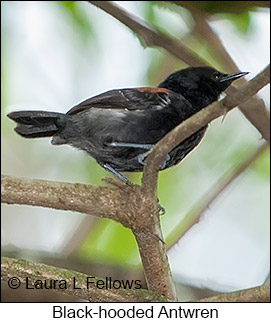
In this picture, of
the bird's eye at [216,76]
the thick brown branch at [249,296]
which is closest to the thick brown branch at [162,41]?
the bird's eye at [216,76]

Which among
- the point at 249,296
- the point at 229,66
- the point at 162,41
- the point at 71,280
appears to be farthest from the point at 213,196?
the point at 71,280

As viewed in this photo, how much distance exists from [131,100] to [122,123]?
0.11 meters

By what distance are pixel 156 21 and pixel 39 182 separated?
182 centimetres

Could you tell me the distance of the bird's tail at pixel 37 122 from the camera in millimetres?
2961

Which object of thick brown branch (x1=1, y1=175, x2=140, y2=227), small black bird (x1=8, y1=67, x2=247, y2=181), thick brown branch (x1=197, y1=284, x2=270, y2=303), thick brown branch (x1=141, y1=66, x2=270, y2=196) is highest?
small black bird (x1=8, y1=67, x2=247, y2=181)

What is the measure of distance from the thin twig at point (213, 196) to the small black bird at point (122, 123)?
2.42 ft

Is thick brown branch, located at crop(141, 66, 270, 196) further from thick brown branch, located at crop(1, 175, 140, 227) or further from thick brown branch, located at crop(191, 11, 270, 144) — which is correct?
thick brown branch, located at crop(191, 11, 270, 144)

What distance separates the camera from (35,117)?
9.75 ft

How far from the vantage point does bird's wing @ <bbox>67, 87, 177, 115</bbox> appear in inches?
115

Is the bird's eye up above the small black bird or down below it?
above

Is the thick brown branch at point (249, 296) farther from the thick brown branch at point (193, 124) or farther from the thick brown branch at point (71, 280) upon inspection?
the thick brown branch at point (193, 124)

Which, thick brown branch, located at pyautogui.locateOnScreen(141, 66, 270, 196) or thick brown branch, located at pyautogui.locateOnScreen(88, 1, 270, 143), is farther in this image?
thick brown branch, located at pyautogui.locateOnScreen(88, 1, 270, 143)

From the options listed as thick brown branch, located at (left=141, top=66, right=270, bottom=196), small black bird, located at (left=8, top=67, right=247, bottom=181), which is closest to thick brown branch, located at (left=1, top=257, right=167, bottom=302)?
thick brown branch, located at (left=141, top=66, right=270, bottom=196)
